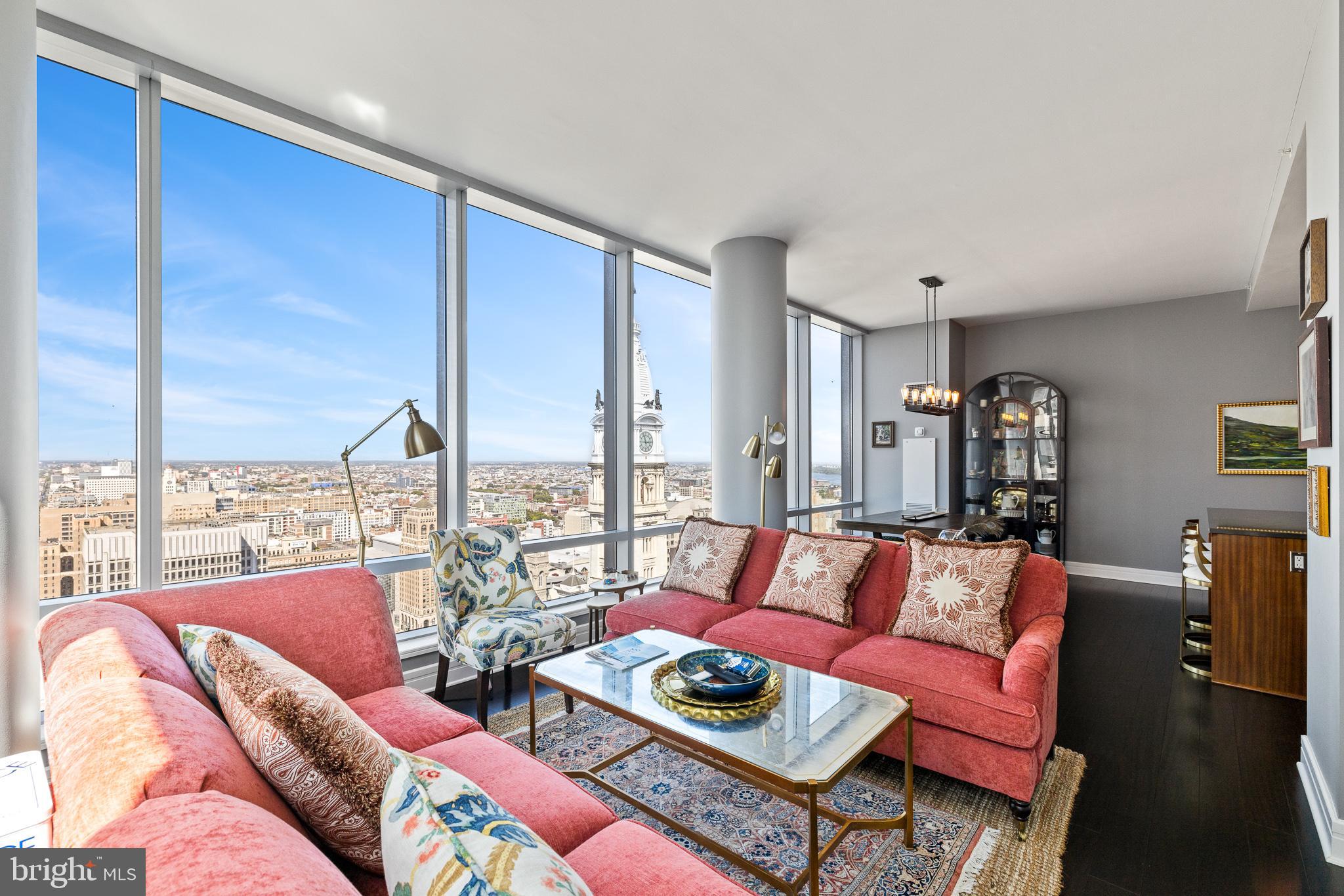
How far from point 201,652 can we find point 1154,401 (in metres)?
7.76

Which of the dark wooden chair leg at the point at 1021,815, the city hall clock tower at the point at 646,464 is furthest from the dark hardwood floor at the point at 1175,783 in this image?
the city hall clock tower at the point at 646,464

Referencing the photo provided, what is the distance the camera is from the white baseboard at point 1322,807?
6.54 feet

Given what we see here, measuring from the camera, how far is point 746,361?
14.7 feet

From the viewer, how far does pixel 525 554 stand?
4.09 meters

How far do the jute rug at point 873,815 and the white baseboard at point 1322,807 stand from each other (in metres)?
0.69

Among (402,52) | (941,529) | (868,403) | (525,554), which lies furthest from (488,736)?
(868,403)

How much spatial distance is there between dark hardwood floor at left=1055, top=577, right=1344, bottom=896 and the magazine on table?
5.10 feet

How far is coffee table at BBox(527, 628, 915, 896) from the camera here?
1.70 m

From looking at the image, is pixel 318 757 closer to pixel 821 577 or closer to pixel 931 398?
pixel 821 577

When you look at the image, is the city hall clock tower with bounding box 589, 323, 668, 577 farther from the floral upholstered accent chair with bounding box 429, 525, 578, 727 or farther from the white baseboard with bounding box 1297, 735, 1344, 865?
the white baseboard with bounding box 1297, 735, 1344, 865

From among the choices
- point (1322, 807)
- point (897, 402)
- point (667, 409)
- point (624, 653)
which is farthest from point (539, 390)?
point (897, 402)

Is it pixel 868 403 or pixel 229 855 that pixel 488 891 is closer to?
pixel 229 855

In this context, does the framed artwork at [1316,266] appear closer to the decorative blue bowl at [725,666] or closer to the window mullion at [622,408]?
the decorative blue bowl at [725,666]

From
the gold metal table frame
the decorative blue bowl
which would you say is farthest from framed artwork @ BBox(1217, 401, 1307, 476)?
the decorative blue bowl
